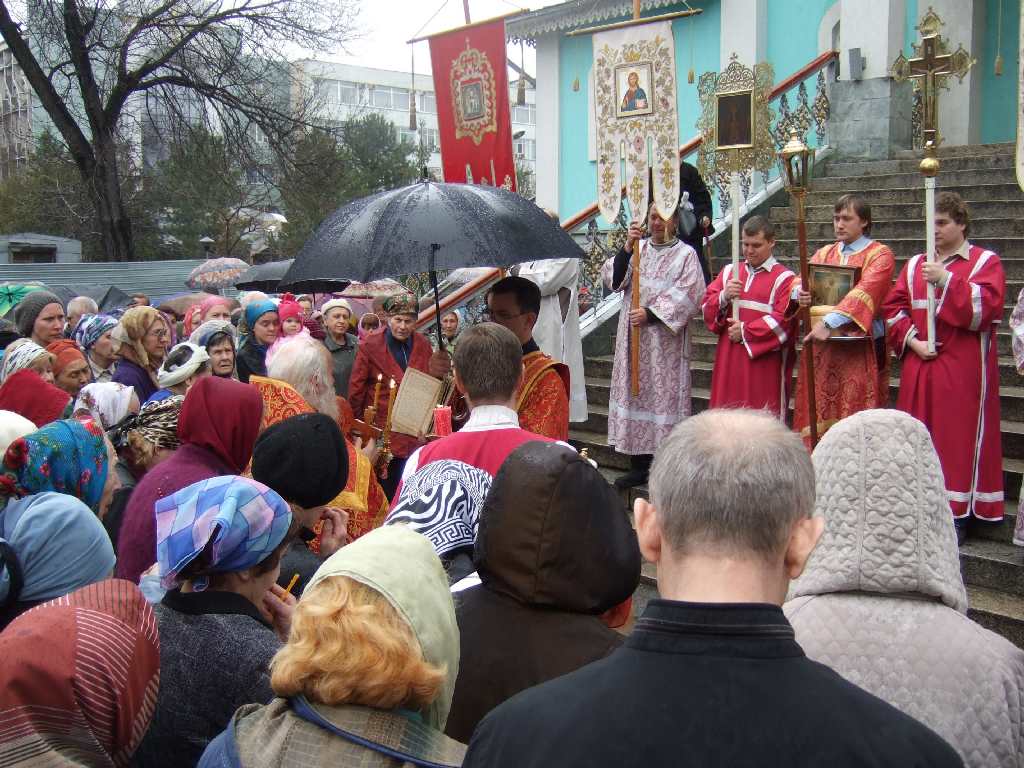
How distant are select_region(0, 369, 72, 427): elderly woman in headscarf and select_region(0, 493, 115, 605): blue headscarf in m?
2.05

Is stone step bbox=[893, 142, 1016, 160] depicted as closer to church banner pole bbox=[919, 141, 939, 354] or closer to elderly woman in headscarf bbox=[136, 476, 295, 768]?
church banner pole bbox=[919, 141, 939, 354]

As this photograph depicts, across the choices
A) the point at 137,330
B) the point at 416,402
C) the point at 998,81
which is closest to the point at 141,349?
the point at 137,330

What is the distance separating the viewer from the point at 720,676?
128cm

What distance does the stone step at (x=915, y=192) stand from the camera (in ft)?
31.0

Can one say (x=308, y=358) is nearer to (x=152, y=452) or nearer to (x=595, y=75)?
(x=152, y=452)

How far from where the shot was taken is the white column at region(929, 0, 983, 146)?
41.0 feet

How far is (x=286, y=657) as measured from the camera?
5.81 feet

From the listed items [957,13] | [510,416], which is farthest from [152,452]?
[957,13]

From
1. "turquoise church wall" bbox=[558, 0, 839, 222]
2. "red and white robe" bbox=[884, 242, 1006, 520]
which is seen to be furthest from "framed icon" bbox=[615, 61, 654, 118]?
"turquoise church wall" bbox=[558, 0, 839, 222]

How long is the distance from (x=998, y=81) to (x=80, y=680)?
539 inches

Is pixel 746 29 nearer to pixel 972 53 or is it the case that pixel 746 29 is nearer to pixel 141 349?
pixel 972 53

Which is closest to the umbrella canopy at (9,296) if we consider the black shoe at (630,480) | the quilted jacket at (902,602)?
the black shoe at (630,480)

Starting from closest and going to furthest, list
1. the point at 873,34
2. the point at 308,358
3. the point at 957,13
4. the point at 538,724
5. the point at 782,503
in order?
1. the point at 538,724
2. the point at 782,503
3. the point at 308,358
4. the point at 873,34
5. the point at 957,13

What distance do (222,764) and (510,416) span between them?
1.80 m
